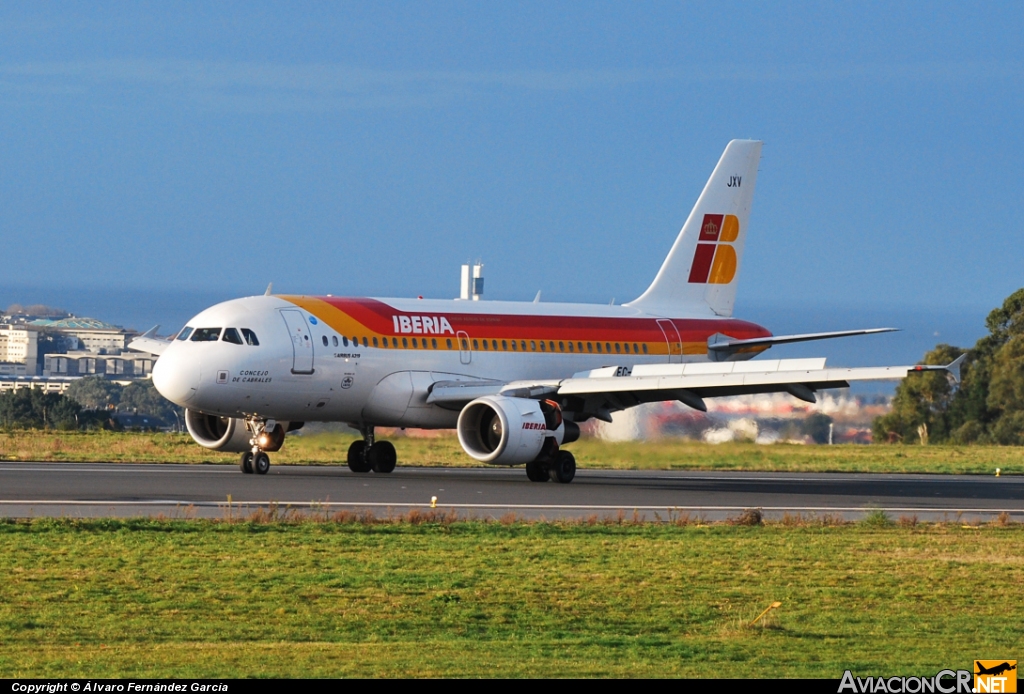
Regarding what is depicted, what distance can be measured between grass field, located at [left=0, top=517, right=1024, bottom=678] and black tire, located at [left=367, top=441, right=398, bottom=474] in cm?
1444

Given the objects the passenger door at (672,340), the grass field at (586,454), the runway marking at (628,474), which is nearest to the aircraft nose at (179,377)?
the runway marking at (628,474)

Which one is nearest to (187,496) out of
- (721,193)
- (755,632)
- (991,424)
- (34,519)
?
(34,519)

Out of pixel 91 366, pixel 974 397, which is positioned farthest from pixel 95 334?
pixel 974 397

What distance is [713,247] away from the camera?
45.0m

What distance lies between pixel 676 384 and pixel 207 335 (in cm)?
1039

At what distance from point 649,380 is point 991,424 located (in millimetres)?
44585

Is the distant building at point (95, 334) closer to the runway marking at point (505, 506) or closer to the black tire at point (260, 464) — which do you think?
the black tire at point (260, 464)

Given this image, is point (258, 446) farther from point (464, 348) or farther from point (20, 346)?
point (20, 346)

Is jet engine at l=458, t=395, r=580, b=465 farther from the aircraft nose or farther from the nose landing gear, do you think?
the aircraft nose

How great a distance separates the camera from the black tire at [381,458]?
37.4 m

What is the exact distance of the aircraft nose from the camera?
108ft

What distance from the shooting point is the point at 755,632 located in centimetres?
1444

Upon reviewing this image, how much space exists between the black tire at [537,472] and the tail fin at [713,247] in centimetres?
946

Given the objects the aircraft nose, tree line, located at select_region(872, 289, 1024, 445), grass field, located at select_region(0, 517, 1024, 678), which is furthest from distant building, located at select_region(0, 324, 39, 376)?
grass field, located at select_region(0, 517, 1024, 678)
